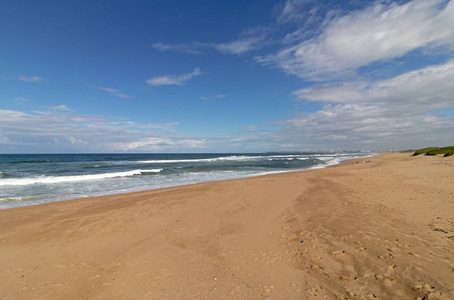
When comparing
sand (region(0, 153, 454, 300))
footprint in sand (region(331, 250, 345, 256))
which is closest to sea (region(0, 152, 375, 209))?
sand (region(0, 153, 454, 300))

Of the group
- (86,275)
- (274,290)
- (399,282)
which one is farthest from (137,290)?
(399,282)

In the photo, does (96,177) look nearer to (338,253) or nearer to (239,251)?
(239,251)

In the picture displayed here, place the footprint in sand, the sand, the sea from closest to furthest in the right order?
the sand
the footprint in sand
the sea

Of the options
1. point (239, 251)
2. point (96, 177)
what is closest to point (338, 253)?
point (239, 251)

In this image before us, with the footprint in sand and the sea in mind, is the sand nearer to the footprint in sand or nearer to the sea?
the footprint in sand

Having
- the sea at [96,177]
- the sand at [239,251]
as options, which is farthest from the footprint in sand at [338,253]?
the sea at [96,177]

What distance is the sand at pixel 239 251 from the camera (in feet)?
12.6

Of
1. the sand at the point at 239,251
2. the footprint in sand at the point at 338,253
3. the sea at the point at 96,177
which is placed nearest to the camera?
the sand at the point at 239,251

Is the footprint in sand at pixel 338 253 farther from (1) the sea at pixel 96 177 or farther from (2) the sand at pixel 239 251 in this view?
(1) the sea at pixel 96 177

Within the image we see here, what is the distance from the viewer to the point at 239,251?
523cm

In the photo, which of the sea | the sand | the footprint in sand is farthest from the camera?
the sea

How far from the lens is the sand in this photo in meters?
3.83

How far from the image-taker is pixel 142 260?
16.4 ft

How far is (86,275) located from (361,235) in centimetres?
681
